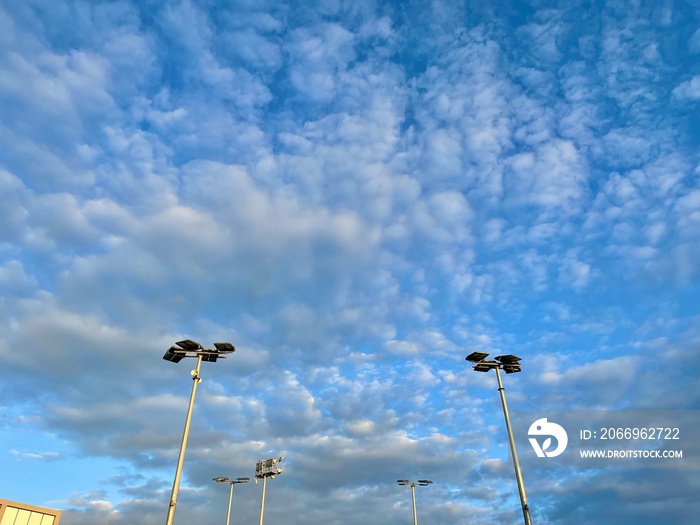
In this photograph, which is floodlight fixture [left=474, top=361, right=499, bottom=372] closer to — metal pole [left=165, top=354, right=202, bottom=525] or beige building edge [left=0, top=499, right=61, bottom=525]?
metal pole [left=165, top=354, right=202, bottom=525]

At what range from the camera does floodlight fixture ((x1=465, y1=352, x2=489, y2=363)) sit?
27.4 metres

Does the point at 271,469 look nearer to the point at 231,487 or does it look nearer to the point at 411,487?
the point at 231,487

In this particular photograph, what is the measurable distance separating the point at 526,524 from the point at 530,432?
1263 cm

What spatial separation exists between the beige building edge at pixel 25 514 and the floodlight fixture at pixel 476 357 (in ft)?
99.3

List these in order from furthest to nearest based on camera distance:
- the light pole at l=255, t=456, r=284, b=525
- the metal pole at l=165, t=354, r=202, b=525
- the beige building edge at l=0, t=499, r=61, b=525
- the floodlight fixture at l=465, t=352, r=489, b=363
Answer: the light pole at l=255, t=456, r=284, b=525, the beige building edge at l=0, t=499, r=61, b=525, the floodlight fixture at l=465, t=352, r=489, b=363, the metal pole at l=165, t=354, r=202, b=525

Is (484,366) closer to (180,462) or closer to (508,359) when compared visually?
(508,359)

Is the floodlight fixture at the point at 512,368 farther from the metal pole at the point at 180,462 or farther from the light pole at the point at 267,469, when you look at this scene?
the light pole at the point at 267,469

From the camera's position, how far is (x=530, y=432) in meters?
34.8

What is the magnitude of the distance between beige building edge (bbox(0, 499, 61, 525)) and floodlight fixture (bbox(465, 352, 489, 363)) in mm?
30254

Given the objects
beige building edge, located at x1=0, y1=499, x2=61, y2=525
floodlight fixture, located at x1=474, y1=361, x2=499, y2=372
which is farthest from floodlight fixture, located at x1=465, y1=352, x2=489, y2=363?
beige building edge, located at x1=0, y1=499, x2=61, y2=525

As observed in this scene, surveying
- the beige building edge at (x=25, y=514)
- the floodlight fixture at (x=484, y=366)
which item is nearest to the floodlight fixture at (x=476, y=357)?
the floodlight fixture at (x=484, y=366)

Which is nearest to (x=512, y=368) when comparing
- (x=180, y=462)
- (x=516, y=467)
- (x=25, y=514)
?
(x=516, y=467)

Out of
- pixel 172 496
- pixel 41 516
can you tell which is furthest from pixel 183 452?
pixel 41 516

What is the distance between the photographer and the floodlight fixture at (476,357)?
27359mm
